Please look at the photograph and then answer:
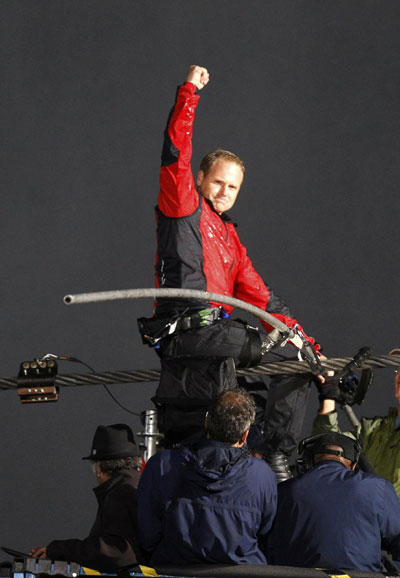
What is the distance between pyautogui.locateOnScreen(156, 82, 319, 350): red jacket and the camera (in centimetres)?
344

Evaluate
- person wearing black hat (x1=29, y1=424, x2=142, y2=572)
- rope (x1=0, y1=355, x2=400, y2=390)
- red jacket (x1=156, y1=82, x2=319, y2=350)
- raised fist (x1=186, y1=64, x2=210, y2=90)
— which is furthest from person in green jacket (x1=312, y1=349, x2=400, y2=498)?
raised fist (x1=186, y1=64, x2=210, y2=90)

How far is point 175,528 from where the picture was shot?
2.82m

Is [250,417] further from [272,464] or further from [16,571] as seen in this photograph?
[272,464]

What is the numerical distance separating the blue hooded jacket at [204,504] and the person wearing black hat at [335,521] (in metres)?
0.13

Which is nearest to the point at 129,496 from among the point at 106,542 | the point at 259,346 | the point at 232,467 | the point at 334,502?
the point at 106,542

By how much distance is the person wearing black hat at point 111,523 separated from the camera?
9.56 ft

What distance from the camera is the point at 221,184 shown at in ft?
12.4

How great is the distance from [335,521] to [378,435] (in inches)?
49.2

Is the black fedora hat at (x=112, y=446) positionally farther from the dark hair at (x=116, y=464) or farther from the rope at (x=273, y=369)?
the rope at (x=273, y=369)

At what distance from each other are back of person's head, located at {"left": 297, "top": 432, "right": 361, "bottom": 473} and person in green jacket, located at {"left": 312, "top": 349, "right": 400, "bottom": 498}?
85cm

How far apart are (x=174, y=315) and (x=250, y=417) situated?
2.26ft

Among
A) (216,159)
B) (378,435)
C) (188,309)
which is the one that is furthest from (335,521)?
(216,159)

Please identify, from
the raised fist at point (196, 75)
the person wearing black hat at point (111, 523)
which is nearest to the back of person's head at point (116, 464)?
the person wearing black hat at point (111, 523)

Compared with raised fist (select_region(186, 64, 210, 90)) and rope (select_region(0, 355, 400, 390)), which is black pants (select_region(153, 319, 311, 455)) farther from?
raised fist (select_region(186, 64, 210, 90))
